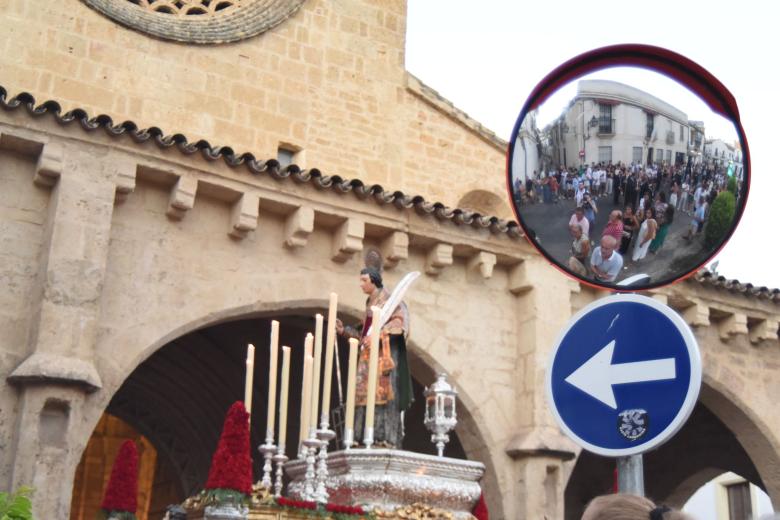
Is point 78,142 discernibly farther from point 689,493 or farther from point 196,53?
point 689,493

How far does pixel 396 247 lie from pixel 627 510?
848cm

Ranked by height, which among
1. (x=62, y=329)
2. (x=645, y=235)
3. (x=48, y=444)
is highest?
(x=62, y=329)

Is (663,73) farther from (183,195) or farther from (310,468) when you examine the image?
(183,195)

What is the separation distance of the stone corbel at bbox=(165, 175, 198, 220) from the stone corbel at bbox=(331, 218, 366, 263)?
4.79 feet

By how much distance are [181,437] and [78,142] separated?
655cm

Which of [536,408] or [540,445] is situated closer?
[540,445]

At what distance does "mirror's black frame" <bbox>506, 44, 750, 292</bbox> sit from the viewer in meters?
3.70

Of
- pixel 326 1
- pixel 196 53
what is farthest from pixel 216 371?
pixel 326 1

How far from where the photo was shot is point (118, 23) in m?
13.2

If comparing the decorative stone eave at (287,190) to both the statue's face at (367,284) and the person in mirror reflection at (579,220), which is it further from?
the person in mirror reflection at (579,220)

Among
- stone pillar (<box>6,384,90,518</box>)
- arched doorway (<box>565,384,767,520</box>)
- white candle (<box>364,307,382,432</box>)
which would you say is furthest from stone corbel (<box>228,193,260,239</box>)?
arched doorway (<box>565,384,767,520</box>)

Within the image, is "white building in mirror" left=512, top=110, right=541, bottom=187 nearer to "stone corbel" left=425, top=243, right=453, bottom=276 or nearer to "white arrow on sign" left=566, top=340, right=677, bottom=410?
"white arrow on sign" left=566, top=340, right=677, bottom=410

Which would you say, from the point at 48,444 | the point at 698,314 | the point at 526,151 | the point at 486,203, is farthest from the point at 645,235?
the point at 486,203

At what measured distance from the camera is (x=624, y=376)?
373 centimetres
